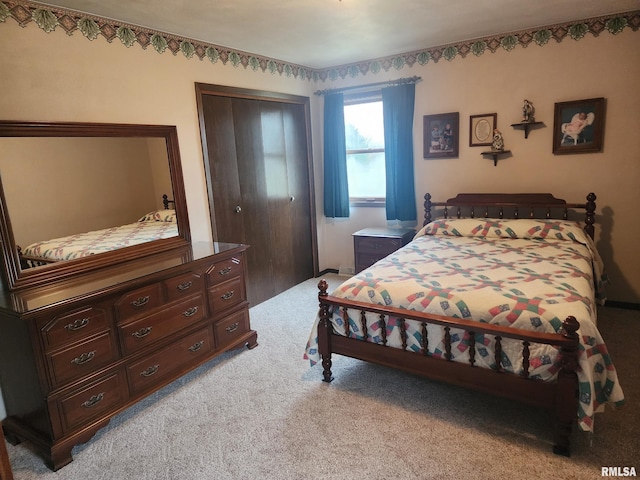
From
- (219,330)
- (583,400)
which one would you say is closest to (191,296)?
(219,330)

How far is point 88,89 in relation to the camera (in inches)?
104

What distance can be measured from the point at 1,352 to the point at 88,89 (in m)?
1.68

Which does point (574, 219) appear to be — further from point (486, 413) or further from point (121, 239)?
point (121, 239)

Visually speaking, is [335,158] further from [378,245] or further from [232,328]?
[232,328]

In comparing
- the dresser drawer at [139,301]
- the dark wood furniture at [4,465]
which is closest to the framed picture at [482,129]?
the dresser drawer at [139,301]

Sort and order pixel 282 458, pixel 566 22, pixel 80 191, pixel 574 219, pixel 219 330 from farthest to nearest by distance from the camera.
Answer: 1. pixel 574 219
2. pixel 566 22
3. pixel 219 330
4. pixel 80 191
5. pixel 282 458

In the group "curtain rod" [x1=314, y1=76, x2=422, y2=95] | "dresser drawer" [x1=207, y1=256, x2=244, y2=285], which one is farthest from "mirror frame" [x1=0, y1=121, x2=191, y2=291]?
"curtain rod" [x1=314, y1=76, x2=422, y2=95]

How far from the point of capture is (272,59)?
161 inches

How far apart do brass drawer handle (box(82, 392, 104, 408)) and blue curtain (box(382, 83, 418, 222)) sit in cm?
324

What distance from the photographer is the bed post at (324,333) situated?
2.56 metres

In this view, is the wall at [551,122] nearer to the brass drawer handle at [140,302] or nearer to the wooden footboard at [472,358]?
the wooden footboard at [472,358]

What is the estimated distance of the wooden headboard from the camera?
139 inches

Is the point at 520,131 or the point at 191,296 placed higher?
the point at 520,131

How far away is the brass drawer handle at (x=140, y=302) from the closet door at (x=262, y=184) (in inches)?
48.1
